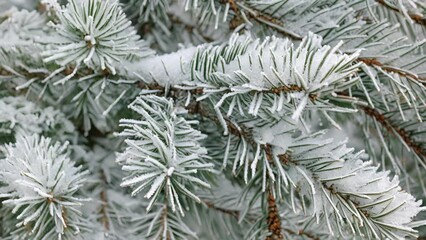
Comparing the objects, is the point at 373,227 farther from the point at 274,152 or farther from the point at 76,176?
the point at 76,176

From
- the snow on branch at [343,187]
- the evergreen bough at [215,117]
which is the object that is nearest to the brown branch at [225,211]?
the evergreen bough at [215,117]

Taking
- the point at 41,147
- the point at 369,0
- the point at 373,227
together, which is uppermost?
the point at 369,0

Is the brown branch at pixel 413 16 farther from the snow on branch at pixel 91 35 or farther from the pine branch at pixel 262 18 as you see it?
the snow on branch at pixel 91 35

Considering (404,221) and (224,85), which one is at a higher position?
(224,85)

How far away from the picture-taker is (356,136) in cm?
106

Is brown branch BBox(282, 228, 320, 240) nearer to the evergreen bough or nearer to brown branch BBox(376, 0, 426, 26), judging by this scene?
the evergreen bough

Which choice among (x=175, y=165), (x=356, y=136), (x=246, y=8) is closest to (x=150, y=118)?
(x=175, y=165)

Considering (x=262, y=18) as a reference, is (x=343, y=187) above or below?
below

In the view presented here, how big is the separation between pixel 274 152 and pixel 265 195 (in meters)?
0.11

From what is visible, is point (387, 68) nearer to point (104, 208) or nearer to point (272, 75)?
point (272, 75)

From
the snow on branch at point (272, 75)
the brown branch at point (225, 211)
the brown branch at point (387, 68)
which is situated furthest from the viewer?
the brown branch at point (225, 211)

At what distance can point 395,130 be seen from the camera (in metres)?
0.61

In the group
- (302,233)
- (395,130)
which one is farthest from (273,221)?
(395,130)

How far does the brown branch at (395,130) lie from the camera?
1.97 feet
